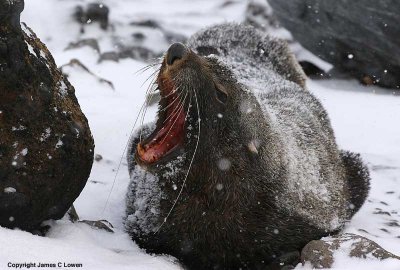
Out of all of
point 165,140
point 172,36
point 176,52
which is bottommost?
point 172,36

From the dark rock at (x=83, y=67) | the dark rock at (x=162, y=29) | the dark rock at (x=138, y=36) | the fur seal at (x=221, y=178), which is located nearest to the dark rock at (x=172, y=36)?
the dark rock at (x=162, y=29)

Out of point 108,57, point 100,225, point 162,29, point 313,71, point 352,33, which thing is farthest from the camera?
point 162,29

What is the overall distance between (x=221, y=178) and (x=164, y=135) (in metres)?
0.45

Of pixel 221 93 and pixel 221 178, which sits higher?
pixel 221 93

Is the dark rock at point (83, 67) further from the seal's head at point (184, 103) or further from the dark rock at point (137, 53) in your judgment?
the seal's head at point (184, 103)

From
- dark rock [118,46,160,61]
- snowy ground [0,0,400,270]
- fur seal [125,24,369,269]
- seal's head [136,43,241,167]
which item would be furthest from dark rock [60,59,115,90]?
seal's head [136,43,241,167]

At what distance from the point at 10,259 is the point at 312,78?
7.30m

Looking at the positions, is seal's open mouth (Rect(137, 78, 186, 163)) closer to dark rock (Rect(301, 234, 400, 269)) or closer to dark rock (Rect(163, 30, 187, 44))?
dark rock (Rect(301, 234, 400, 269))

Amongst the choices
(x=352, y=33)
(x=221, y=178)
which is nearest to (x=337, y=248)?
(x=221, y=178)

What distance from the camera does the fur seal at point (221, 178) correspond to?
423 cm

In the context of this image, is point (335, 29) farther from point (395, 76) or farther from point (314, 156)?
point (314, 156)

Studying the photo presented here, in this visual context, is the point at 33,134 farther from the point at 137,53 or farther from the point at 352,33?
the point at 137,53

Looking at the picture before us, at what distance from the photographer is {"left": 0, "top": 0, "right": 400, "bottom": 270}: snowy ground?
153 inches

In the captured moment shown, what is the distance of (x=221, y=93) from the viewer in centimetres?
426
